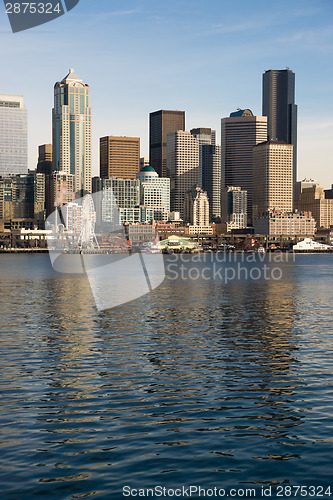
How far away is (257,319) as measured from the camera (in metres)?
61.4

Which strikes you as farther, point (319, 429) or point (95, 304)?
point (95, 304)

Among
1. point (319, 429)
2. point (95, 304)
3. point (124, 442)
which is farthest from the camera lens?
point (95, 304)

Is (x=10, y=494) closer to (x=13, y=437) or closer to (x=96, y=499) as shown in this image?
(x=96, y=499)

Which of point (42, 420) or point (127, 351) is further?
point (127, 351)

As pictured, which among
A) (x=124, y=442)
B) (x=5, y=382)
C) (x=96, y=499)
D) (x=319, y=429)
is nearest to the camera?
(x=96, y=499)

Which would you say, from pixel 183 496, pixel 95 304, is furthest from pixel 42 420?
pixel 95 304

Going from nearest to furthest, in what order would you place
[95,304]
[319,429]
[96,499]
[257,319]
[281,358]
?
[96,499] → [319,429] → [281,358] → [257,319] → [95,304]

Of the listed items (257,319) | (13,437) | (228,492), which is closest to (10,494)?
(13,437)

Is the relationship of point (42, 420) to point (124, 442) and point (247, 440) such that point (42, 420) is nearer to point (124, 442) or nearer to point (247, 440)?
point (124, 442)

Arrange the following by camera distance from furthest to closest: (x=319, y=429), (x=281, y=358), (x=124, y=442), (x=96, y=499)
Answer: (x=281, y=358) → (x=319, y=429) → (x=124, y=442) → (x=96, y=499)

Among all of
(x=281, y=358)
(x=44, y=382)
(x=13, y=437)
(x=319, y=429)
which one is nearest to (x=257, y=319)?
(x=281, y=358)

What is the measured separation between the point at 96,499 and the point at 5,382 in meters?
15.4

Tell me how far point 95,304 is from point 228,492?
186ft

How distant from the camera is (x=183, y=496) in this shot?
19.2 metres
